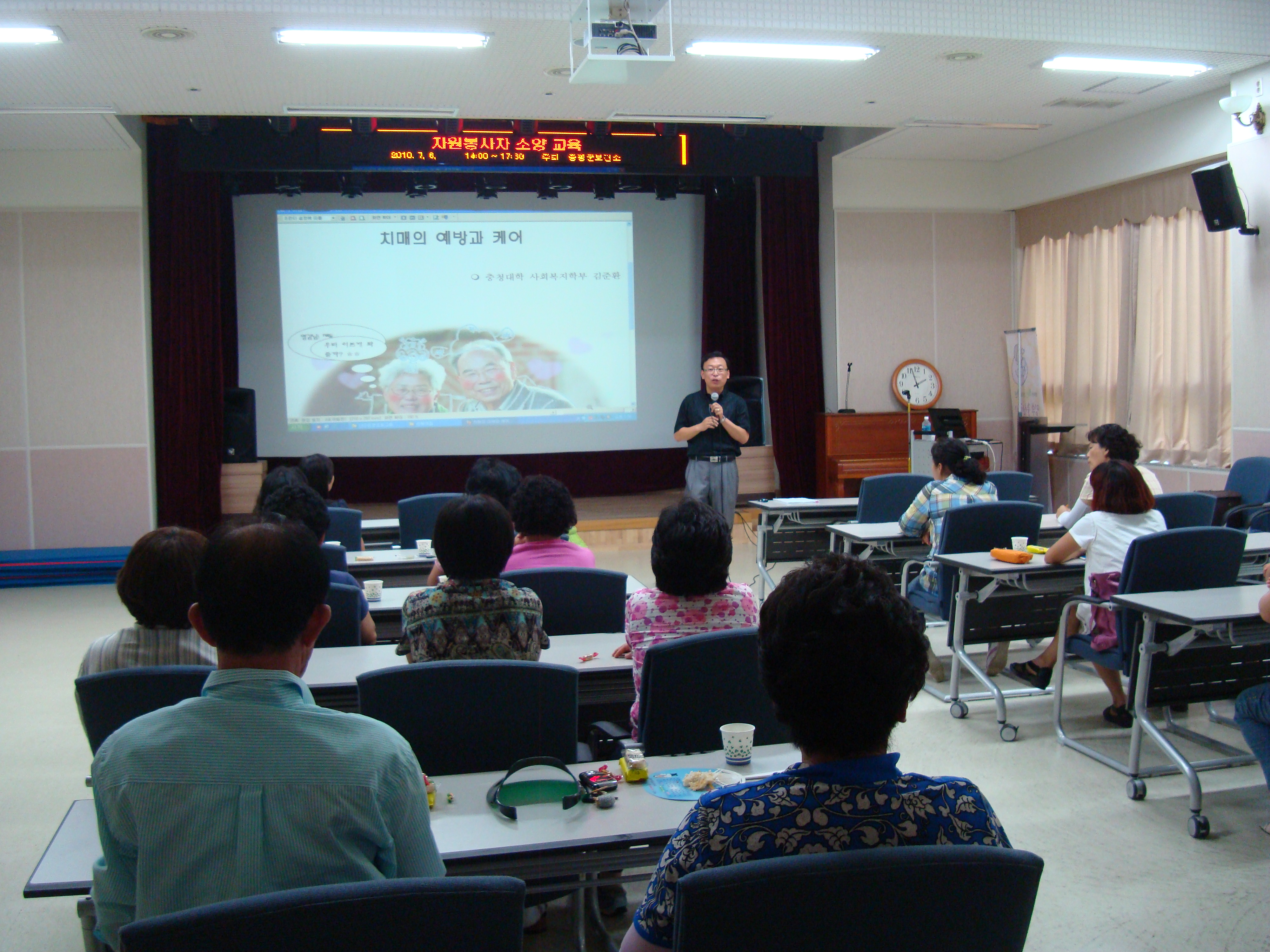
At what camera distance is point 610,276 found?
8.95 metres

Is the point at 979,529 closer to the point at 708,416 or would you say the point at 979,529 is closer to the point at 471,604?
the point at 471,604

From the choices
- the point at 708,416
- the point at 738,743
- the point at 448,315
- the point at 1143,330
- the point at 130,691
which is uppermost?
the point at 448,315

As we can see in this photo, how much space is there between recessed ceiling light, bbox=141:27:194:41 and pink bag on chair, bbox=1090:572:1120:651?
513 centimetres

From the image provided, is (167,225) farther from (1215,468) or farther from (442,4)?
(1215,468)

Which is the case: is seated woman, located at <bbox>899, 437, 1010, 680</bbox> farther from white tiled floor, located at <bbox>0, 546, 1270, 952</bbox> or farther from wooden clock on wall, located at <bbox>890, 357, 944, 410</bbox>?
wooden clock on wall, located at <bbox>890, 357, 944, 410</bbox>

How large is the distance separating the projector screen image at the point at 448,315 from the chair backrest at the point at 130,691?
22.0 feet

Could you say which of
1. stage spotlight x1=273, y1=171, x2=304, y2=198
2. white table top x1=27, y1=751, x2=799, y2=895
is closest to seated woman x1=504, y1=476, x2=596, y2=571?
white table top x1=27, y1=751, x2=799, y2=895

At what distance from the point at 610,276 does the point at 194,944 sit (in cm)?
821

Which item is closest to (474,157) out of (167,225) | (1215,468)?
(167,225)

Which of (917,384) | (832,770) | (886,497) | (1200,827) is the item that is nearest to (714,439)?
(886,497)

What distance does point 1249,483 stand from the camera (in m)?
6.48

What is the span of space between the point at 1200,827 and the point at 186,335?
823 centimetres

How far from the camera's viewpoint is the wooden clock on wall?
30.7 feet

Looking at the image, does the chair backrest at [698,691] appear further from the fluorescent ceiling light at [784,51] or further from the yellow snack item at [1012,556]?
the fluorescent ceiling light at [784,51]
